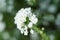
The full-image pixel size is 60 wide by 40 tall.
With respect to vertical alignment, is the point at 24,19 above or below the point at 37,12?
above

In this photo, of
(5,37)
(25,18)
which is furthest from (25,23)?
(5,37)

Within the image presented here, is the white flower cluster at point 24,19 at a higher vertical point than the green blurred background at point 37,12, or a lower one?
higher

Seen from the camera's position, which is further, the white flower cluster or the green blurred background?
the green blurred background

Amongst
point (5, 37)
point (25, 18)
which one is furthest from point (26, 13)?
point (5, 37)

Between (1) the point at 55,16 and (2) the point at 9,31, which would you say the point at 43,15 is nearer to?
(1) the point at 55,16

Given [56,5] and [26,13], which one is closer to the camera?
[26,13]

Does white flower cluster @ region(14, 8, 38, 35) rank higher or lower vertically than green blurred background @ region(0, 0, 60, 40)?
higher

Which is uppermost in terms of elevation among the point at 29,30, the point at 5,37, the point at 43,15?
the point at 29,30

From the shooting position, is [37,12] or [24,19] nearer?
[24,19]

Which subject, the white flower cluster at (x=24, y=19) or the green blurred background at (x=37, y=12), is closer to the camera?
the white flower cluster at (x=24, y=19)

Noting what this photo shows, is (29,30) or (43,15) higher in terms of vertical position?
(29,30)
